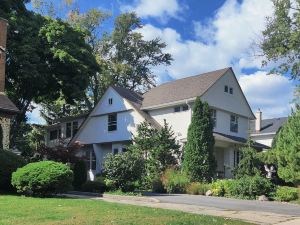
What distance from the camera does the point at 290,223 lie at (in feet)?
44.0

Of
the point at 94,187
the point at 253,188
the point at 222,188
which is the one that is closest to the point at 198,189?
the point at 222,188

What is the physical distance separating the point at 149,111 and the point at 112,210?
84.0 feet

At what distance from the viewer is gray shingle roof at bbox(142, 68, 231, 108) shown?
122 feet

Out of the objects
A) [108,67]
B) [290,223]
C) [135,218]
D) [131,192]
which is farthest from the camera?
[108,67]

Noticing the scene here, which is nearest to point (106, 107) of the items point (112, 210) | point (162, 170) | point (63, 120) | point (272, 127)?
point (63, 120)

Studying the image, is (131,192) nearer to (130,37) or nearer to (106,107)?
(106,107)

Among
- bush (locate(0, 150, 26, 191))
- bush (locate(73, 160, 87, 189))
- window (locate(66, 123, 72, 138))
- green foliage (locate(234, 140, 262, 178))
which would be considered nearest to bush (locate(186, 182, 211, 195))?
green foliage (locate(234, 140, 262, 178))

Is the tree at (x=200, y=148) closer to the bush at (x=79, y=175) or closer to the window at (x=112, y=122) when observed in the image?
the bush at (x=79, y=175)

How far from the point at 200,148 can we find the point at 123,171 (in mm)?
8121

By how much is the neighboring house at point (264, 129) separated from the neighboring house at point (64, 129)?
1701 centimetres

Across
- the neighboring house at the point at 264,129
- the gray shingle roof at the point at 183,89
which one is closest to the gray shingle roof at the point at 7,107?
the gray shingle roof at the point at 183,89

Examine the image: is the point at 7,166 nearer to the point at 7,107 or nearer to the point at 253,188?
the point at 7,107

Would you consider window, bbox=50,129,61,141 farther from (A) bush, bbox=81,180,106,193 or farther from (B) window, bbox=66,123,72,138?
(A) bush, bbox=81,180,106,193

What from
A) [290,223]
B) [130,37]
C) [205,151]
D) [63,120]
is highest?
[130,37]
